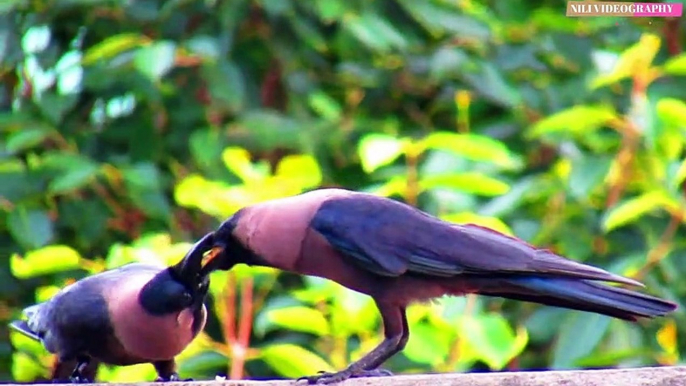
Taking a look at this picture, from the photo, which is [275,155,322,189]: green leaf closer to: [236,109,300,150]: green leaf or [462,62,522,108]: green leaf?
[236,109,300,150]: green leaf

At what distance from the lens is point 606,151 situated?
148 inches

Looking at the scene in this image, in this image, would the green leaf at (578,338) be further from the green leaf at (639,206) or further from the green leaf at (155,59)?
the green leaf at (155,59)

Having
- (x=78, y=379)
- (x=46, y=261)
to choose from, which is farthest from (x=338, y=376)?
(x=46, y=261)

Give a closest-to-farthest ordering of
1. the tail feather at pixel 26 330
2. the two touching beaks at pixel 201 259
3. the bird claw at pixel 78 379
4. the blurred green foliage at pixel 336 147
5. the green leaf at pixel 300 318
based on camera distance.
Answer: the two touching beaks at pixel 201 259, the bird claw at pixel 78 379, the tail feather at pixel 26 330, the green leaf at pixel 300 318, the blurred green foliage at pixel 336 147

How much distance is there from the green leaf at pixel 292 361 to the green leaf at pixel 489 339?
323 mm

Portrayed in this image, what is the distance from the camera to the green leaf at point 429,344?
3.19 meters

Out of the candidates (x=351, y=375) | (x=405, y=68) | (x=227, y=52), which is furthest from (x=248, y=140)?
(x=351, y=375)

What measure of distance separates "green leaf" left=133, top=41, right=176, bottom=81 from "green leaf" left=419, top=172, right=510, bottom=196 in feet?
2.47

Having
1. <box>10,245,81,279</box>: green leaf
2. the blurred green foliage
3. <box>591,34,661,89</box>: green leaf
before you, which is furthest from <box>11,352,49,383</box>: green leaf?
<box>591,34,661,89</box>: green leaf

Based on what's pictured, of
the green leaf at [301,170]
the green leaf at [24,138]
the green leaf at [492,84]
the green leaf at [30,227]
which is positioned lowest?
the green leaf at [30,227]

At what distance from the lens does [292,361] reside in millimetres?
3311

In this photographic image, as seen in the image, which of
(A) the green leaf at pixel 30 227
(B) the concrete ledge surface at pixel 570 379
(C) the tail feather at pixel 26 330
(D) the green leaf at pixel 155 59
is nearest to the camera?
(B) the concrete ledge surface at pixel 570 379

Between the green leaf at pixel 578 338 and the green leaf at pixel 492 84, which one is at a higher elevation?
the green leaf at pixel 492 84

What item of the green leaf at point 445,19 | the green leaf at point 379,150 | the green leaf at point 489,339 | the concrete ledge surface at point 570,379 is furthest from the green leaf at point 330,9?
the concrete ledge surface at point 570,379
